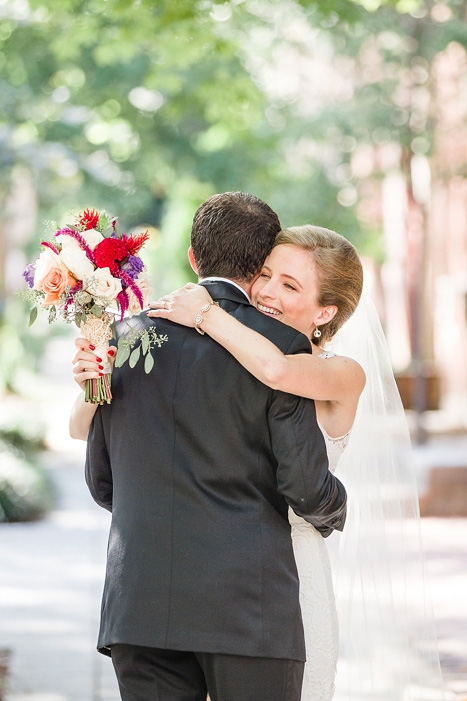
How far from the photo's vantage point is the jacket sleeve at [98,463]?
→ 112 inches

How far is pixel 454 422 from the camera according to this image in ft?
55.5

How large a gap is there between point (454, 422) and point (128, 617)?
1484 cm

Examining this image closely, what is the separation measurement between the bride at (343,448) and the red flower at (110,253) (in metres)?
0.17

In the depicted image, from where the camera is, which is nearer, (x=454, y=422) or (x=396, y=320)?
(x=454, y=422)

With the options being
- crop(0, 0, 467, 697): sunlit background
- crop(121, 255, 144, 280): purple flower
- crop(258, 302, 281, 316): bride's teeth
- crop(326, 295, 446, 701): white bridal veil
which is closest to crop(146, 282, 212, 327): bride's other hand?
crop(121, 255, 144, 280): purple flower

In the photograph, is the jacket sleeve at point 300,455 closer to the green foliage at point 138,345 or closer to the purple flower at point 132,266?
the green foliage at point 138,345

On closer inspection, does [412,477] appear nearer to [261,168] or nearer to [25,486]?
[25,486]

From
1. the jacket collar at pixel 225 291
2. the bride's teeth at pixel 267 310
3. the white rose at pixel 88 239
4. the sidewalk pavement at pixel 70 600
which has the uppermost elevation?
the white rose at pixel 88 239

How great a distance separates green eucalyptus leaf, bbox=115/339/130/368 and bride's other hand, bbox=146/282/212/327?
0.50ft

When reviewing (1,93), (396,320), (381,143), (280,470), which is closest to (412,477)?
(280,470)

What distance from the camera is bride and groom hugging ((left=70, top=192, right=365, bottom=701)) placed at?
2.54 metres

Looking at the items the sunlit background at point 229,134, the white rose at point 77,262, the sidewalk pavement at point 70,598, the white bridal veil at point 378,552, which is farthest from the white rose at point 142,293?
the sunlit background at point 229,134

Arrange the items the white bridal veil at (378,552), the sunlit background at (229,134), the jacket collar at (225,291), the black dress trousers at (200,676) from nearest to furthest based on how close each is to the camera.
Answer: the black dress trousers at (200,676) → the jacket collar at (225,291) → the white bridal veil at (378,552) → the sunlit background at (229,134)

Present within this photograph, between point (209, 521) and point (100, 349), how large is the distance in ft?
1.80
